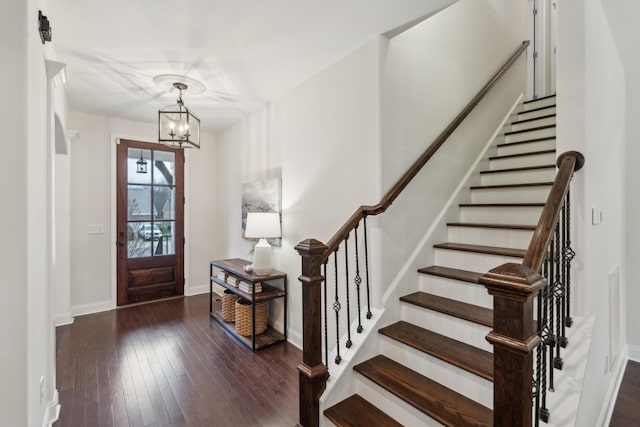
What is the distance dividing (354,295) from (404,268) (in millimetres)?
452

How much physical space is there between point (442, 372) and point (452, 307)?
1.47 feet

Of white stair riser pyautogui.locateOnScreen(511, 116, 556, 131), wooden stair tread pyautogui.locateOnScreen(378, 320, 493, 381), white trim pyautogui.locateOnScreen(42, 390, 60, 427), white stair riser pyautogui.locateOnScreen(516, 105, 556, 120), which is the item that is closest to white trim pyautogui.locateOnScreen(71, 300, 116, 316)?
white trim pyautogui.locateOnScreen(42, 390, 60, 427)

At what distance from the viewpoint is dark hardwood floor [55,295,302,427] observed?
2.10 metres

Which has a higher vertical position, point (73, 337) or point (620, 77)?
point (620, 77)

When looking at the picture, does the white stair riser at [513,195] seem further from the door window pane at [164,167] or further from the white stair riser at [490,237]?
the door window pane at [164,167]

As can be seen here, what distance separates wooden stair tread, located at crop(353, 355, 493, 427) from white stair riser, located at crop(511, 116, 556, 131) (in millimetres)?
3148

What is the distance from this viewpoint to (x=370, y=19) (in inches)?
81.5

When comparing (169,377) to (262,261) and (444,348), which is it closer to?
(262,261)

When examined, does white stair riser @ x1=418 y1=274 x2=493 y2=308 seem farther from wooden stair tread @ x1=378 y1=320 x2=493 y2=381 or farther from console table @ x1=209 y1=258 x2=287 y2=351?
console table @ x1=209 y1=258 x2=287 y2=351

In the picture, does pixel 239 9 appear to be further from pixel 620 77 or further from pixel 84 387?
pixel 620 77

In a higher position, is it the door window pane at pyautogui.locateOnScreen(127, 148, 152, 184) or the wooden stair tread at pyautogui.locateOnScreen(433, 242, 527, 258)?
the door window pane at pyautogui.locateOnScreen(127, 148, 152, 184)

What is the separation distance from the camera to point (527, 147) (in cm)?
330

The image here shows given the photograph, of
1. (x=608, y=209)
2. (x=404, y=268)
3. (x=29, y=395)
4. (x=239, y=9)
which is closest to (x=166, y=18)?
(x=239, y=9)

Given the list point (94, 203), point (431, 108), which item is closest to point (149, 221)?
point (94, 203)
